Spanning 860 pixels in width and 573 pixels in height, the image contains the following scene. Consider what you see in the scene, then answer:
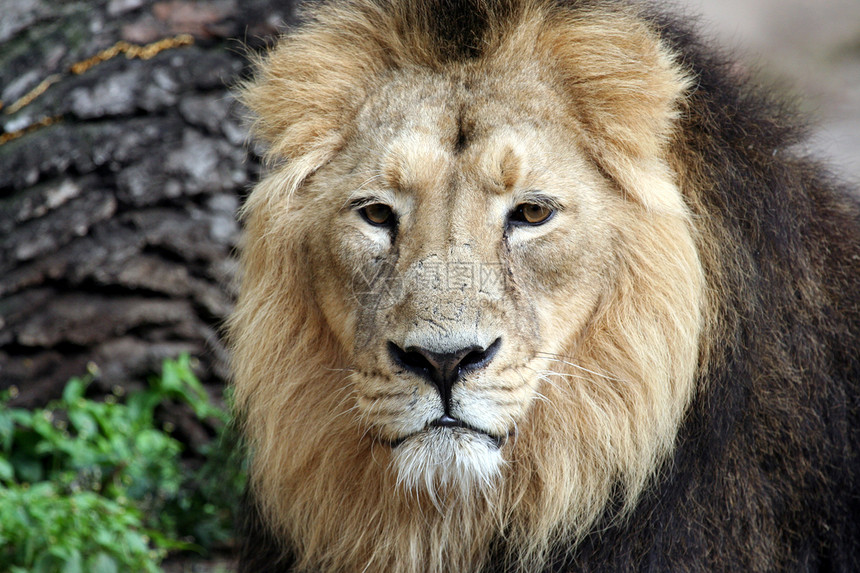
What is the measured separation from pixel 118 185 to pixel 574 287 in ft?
9.83

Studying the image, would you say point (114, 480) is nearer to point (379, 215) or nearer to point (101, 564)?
point (101, 564)

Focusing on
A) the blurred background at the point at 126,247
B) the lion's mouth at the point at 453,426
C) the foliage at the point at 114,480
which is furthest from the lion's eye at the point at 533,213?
the blurred background at the point at 126,247

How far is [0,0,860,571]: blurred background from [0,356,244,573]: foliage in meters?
0.01

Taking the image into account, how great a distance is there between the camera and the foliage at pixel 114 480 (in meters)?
3.61

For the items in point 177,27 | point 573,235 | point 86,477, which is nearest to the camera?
point 573,235

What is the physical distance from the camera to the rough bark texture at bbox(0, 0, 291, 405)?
461 centimetres

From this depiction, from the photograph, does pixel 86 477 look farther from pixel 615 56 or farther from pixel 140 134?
pixel 615 56

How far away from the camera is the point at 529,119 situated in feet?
9.05

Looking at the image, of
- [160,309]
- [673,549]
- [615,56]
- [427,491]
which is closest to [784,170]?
[615,56]

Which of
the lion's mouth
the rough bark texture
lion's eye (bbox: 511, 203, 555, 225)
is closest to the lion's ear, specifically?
lion's eye (bbox: 511, 203, 555, 225)

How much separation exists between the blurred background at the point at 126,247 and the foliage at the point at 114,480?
0.5 inches

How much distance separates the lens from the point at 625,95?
2.75 meters

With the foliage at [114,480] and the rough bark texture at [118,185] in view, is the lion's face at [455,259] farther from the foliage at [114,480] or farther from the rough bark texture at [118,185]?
the rough bark texture at [118,185]

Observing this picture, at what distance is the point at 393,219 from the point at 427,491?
0.86 metres
